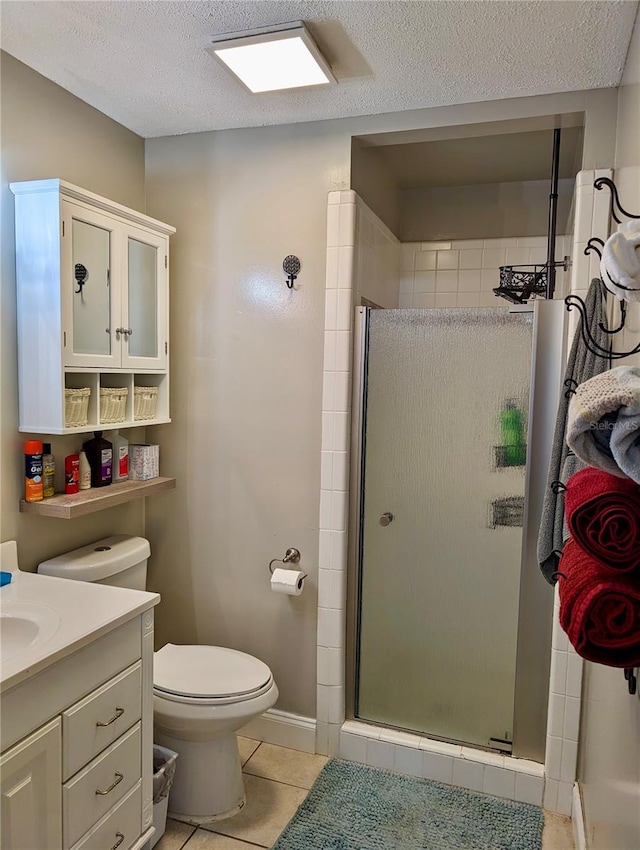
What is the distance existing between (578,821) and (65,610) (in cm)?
169

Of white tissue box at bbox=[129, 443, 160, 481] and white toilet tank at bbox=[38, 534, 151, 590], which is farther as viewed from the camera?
white tissue box at bbox=[129, 443, 160, 481]

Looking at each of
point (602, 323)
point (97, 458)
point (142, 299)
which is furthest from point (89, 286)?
point (602, 323)

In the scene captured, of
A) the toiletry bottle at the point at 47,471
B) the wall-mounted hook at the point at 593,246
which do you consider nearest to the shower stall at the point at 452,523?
the wall-mounted hook at the point at 593,246

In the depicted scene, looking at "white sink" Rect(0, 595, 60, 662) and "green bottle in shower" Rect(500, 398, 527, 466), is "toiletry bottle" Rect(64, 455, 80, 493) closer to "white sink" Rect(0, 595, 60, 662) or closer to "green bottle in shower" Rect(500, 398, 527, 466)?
"white sink" Rect(0, 595, 60, 662)

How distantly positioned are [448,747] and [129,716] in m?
1.21

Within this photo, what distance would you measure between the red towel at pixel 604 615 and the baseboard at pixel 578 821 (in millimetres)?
1290

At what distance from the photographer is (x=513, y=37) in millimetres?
1692

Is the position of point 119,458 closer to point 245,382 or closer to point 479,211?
point 245,382

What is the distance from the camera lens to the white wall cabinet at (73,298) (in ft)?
6.22

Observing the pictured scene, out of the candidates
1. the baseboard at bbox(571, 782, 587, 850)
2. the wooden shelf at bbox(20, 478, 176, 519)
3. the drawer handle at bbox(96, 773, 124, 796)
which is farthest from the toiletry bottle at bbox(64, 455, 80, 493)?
the baseboard at bbox(571, 782, 587, 850)

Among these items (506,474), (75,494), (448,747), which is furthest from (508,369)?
(75,494)

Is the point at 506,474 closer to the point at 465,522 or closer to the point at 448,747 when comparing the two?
the point at 465,522

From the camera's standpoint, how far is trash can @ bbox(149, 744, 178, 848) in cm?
193

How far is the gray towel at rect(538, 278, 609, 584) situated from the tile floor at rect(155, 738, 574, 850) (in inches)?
42.1
